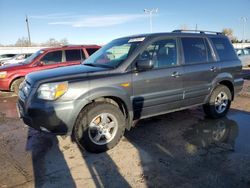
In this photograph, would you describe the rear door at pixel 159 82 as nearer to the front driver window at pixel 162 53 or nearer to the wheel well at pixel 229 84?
the front driver window at pixel 162 53

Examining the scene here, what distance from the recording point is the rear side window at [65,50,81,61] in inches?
402

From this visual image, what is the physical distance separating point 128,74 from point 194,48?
1855mm

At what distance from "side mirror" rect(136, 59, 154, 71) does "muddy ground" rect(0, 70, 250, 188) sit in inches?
52.1

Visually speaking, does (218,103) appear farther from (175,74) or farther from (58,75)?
(58,75)

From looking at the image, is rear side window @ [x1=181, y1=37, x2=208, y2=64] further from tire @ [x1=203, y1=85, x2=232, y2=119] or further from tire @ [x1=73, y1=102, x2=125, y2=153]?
tire @ [x1=73, y1=102, x2=125, y2=153]

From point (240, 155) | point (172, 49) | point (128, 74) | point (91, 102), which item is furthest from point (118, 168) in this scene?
point (172, 49)

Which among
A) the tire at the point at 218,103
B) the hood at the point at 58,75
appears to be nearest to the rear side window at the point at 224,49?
the tire at the point at 218,103

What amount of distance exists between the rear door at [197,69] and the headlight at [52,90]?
2.48 metres

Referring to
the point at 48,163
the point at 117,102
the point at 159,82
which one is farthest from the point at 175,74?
the point at 48,163

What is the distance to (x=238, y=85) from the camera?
6.67m

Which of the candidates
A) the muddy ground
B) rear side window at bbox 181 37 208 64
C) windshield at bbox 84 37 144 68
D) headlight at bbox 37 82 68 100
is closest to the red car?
the muddy ground

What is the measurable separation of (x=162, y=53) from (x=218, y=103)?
2048 mm

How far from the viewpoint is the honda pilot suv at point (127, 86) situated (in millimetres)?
4176

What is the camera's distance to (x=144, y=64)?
468 cm
